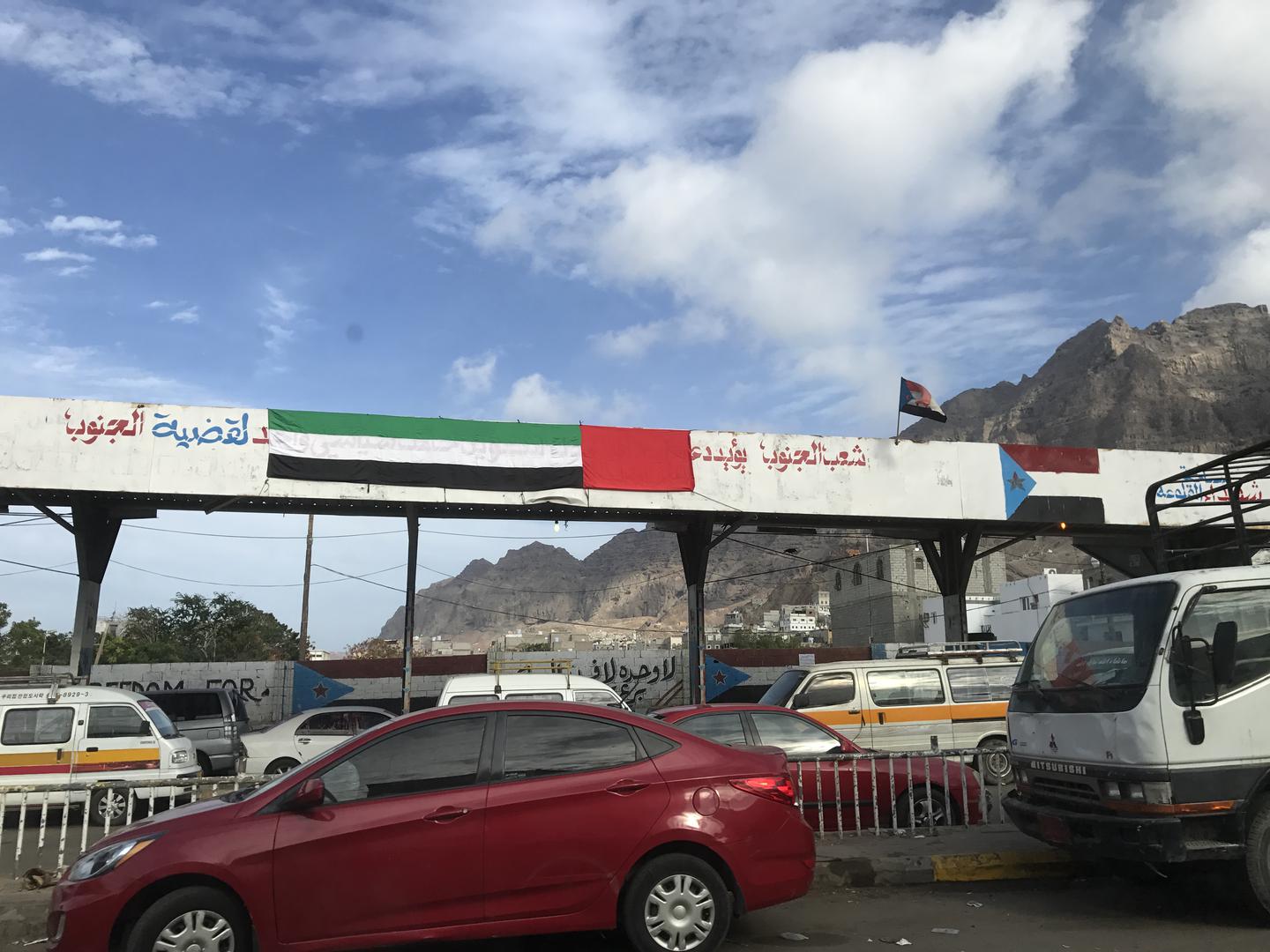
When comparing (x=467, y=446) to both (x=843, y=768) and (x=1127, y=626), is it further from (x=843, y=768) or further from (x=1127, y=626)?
(x=1127, y=626)

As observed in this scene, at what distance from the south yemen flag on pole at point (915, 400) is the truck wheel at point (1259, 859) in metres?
16.3

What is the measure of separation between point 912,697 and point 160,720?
10.7 m

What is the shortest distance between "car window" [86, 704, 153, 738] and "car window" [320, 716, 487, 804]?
8762 millimetres

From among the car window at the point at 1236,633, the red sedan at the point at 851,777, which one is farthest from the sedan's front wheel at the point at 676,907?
the car window at the point at 1236,633

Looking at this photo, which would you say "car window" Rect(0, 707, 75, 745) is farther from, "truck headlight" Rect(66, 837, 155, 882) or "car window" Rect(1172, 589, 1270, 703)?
"car window" Rect(1172, 589, 1270, 703)

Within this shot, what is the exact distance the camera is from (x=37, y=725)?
39.8 ft

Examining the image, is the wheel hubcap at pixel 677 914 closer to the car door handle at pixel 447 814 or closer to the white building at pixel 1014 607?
the car door handle at pixel 447 814

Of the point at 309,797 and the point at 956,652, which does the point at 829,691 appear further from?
the point at 309,797

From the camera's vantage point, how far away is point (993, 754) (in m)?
10.3

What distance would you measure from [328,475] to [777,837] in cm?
1351

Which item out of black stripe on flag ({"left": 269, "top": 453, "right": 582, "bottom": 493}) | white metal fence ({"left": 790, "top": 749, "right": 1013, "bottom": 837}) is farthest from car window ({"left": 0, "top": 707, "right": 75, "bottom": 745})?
white metal fence ({"left": 790, "top": 749, "right": 1013, "bottom": 837})

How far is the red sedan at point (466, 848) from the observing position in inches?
200

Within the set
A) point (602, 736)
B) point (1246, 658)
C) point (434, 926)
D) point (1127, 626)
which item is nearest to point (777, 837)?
point (602, 736)

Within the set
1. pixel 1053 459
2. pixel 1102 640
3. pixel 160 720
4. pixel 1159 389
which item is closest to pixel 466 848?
pixel 1102 640
